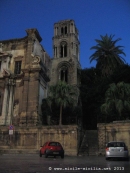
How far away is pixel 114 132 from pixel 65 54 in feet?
141

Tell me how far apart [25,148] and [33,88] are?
9478mm

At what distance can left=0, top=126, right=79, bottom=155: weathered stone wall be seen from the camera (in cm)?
2281

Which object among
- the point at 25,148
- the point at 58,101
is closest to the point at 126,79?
the point at 58,101

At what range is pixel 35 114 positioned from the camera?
29484 millimetres

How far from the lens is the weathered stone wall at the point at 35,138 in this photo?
22812 millimetres

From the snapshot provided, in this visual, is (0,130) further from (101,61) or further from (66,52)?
(66,52)

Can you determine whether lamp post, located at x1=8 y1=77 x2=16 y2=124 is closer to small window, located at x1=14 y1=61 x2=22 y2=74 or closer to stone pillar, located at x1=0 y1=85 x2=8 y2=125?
stone pillar, located at x1=0 y1=85 x2=8 y2=125

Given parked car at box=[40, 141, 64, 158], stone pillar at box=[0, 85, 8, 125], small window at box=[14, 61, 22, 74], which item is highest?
small window at box=[14, 61, 22, 74]

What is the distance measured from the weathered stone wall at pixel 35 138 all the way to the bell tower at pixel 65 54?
3037 cm

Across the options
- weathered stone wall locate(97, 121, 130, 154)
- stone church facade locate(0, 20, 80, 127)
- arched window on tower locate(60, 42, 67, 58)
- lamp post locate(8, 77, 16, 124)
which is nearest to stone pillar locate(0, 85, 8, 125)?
stone church facade locate(0, 20, 80, 127)

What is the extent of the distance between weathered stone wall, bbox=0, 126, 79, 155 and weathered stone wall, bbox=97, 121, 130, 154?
2591 millimetres

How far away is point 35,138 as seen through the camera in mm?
24359

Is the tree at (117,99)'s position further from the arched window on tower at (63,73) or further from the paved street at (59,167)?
the arched window on tower at (63,73)

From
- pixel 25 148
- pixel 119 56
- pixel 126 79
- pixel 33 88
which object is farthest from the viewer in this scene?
pixel 119 56
